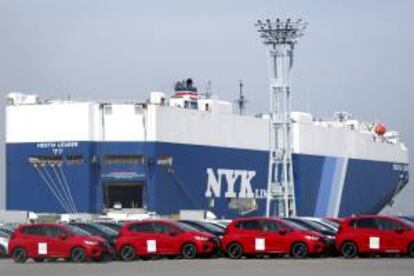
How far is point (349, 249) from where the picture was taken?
111ft

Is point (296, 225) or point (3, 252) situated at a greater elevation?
point (296, 225)

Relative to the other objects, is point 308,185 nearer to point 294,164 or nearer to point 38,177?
point 294,164

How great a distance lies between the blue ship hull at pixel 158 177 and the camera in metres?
72.8

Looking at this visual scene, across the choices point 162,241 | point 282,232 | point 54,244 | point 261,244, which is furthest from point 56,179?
point 282,232

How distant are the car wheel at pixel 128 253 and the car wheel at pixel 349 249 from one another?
7454mm

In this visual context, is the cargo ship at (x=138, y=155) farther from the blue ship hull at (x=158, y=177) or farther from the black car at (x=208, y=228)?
the black car at (x=208, y=228)

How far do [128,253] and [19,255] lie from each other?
396cm

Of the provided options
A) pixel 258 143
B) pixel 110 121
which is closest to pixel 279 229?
pixel 110 121

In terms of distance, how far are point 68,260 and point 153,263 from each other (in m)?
4.24

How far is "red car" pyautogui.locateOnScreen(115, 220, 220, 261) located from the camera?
118 ft

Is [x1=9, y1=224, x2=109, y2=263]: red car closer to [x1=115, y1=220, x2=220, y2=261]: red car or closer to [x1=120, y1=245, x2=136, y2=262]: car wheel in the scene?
[x1=120, y1=245, x2=136, y2=262]: car wheel

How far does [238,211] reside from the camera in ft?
273

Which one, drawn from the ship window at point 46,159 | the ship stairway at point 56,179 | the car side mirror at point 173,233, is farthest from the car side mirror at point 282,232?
the ship window at point 46,159

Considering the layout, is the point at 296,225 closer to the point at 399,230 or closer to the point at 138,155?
the point at 399,230
